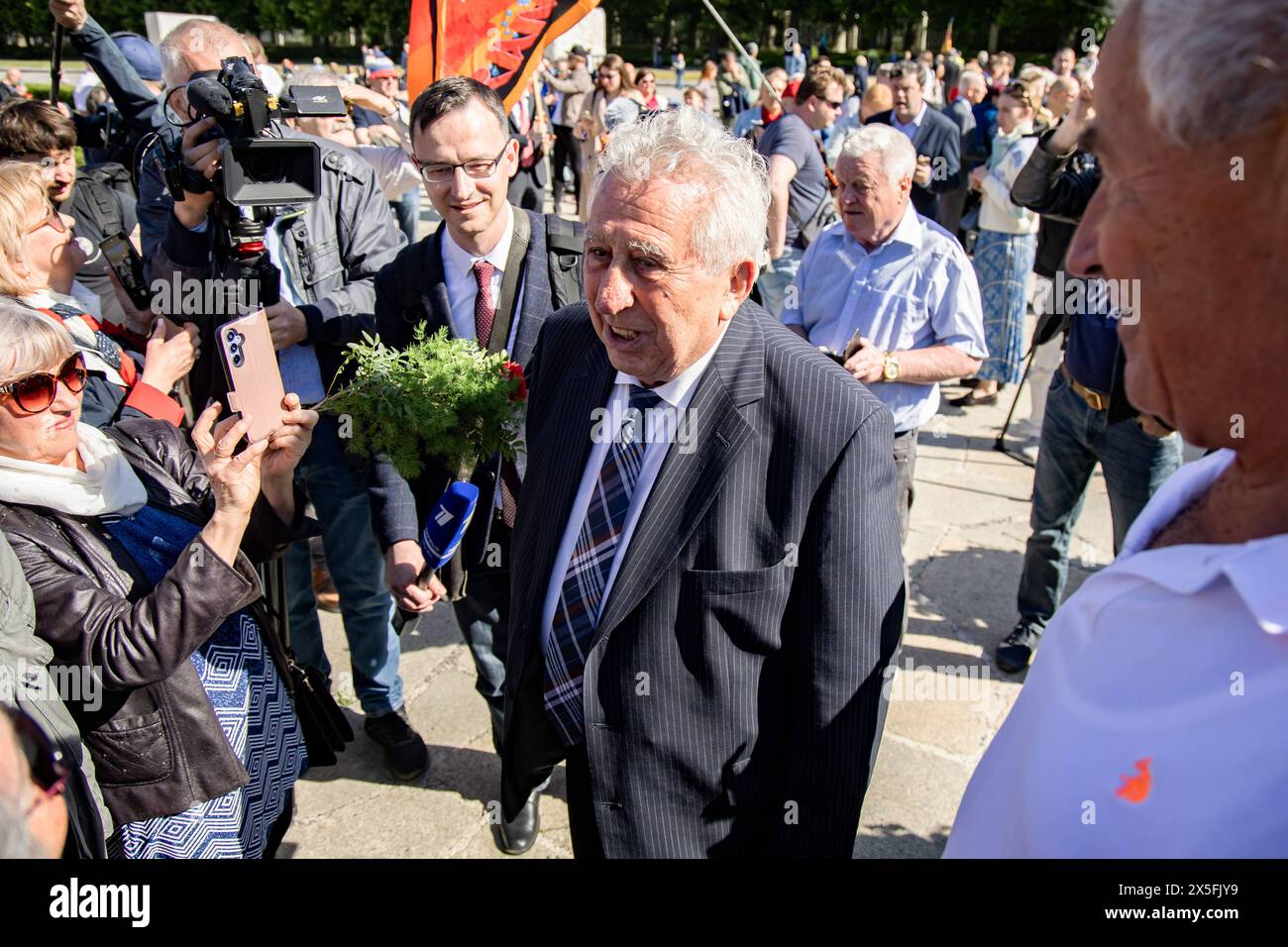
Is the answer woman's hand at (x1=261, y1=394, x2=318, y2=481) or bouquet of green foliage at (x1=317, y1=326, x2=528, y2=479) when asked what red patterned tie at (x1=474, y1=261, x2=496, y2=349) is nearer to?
bouquet of green foliage at (x1=317, y1=326, x2=528, y2=479)

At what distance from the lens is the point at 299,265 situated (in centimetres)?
325

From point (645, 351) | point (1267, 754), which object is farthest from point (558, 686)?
point (1267, 754)

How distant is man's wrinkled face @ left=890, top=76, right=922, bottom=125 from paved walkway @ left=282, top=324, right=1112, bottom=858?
4318mm

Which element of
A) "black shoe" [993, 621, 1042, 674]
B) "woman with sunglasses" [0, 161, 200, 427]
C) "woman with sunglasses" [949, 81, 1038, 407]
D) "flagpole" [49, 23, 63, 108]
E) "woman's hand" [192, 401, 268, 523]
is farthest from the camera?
"woman with sunglasses" [949, 81, 1038, 407]

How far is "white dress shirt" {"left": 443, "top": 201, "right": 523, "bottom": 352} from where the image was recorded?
9.23 feet

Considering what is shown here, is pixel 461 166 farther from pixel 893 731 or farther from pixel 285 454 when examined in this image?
pixel 893 731

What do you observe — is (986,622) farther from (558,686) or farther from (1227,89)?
(1227,89)

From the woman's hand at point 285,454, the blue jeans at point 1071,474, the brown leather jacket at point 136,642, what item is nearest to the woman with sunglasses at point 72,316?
the woman's hand at point 285,454

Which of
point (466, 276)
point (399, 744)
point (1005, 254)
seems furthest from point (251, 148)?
point (1005, 254)

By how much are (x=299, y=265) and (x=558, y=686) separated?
206cm

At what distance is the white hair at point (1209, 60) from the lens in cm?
71

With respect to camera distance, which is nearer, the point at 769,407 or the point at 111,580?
the point at 769,407

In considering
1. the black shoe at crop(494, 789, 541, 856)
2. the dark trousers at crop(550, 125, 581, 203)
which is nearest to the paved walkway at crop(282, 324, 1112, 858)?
the black shoe at crop(494, 789, 541, 856)

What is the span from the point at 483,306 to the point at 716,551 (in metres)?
1.40
